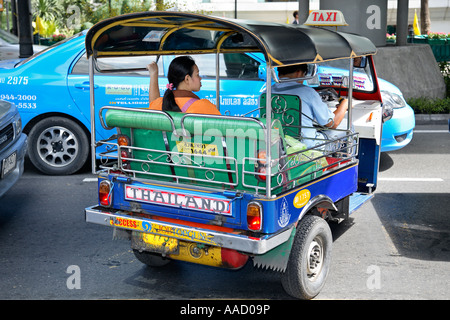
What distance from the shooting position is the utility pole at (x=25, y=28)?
12.1 metres

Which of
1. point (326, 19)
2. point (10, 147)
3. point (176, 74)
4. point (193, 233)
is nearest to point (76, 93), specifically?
point (10, 147)

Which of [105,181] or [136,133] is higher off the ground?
[136,133]

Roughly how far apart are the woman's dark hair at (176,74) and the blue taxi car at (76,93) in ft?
9.64

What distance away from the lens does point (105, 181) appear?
4.70 metres

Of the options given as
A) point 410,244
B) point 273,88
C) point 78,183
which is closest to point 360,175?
point 410,244

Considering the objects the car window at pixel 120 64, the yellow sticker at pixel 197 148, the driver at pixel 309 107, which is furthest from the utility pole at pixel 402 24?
the yellow sticker at pixel 197 148

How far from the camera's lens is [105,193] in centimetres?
470

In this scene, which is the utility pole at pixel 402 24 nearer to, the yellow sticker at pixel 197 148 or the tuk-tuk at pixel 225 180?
the tuk-tuk at pixel 225 180

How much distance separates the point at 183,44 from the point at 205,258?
2.18 meters

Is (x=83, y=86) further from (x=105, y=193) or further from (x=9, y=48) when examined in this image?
(x=9, y=48)

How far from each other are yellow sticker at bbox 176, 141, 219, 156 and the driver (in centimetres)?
134

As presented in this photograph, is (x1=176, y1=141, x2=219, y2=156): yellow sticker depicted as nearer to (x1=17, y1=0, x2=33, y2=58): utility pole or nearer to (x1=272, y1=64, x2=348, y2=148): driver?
(x1=272, y1=64, x2=348, y2=148): driver

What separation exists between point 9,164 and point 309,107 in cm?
285
